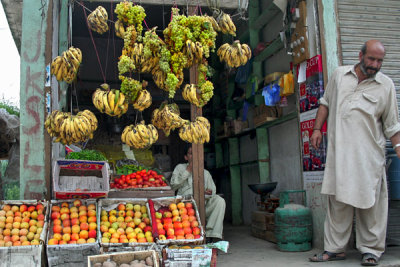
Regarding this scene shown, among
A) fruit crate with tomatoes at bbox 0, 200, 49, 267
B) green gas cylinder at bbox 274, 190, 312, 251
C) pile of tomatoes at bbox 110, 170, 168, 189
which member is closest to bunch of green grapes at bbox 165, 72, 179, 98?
pile of tomatoes at bbox 110, 170, 168, 189

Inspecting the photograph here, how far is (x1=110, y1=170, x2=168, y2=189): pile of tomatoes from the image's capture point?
4.77m

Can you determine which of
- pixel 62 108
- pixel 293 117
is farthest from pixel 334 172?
pixel 62 108

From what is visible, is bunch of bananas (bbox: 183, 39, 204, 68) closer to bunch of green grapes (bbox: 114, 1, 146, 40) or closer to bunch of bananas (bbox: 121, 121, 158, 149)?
bunch of green grapes (bbox: 114, 1, 146, 40)

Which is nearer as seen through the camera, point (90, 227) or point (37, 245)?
point (37, 245)

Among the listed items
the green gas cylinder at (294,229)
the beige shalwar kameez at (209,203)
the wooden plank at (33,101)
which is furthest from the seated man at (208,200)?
the wooden plank at (33,101)

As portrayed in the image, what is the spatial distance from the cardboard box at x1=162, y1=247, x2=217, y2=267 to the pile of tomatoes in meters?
1.48

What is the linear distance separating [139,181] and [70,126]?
172 centimetres

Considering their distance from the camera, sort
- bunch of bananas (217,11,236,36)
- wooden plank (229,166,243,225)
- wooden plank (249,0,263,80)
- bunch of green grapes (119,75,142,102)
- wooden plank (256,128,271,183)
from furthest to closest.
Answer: wooden plank (229,166,243,225) → wooden plank (249,0,263,80) → wooden plank (256,128,271,183) → bunch of bananas (217,11,236,36) → bunch of green grapes (119,75,142,102)

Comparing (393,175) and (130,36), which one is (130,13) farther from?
(393,175)

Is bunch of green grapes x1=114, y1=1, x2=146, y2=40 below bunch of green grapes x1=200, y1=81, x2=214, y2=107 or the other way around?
the other way around

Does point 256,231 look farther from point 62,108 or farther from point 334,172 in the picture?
point 62,108

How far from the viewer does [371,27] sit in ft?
16.6

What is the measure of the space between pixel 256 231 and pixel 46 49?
4.10 m

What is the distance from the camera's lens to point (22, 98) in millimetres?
4285
